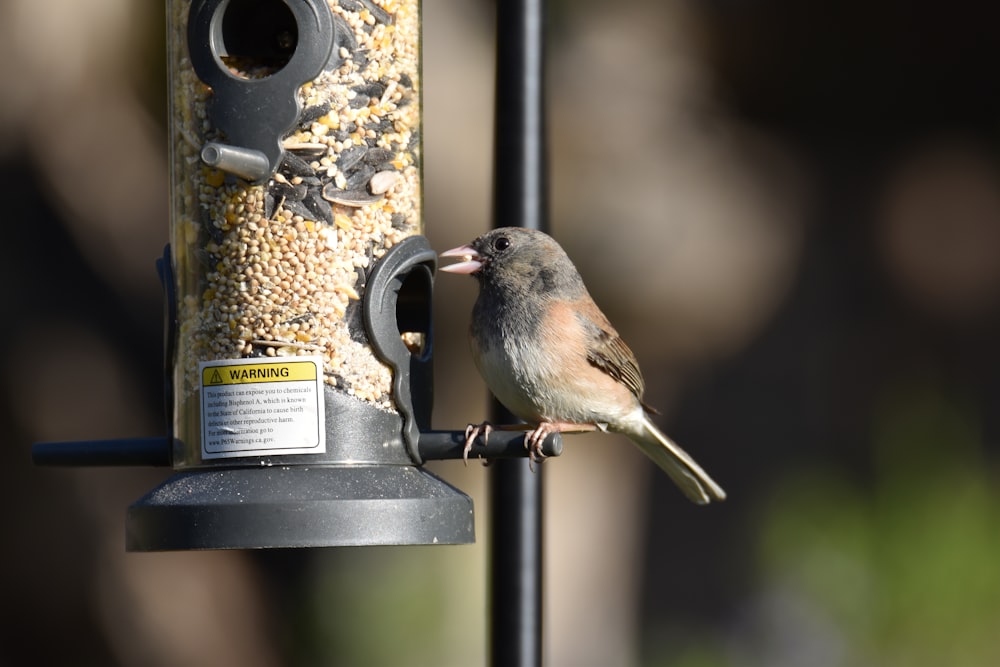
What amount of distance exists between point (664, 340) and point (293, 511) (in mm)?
3740

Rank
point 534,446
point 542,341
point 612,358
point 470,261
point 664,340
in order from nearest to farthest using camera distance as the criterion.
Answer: point 534,446 < point 542,341 < point 470,261 < point 612,358 < point 664,340

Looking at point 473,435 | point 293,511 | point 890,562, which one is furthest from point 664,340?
point 293,511

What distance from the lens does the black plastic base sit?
2920mm

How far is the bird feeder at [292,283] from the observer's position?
3.09 meters

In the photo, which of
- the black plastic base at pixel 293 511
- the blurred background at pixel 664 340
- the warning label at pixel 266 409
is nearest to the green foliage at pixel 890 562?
the blurred background at pixel 664 340

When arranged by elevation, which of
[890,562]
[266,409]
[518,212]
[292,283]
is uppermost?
[518,212]

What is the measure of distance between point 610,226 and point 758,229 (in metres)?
0.84

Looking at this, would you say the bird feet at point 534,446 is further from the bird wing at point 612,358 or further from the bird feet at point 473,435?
the bird wing at point 612,358

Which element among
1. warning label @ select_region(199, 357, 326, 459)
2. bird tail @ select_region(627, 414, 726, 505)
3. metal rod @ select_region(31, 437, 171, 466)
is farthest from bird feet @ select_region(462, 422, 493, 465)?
bird tail @ select_region(627, 414, 726, 505)

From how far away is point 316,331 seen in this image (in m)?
→ 3.19

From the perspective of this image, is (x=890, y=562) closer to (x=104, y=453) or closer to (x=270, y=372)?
(x=270, y=372)

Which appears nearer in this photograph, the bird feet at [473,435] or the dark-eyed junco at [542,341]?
the bird feet at [473,435]

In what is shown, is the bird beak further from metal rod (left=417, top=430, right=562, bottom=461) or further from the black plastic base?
the black plastic base

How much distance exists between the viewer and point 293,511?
293 cm
